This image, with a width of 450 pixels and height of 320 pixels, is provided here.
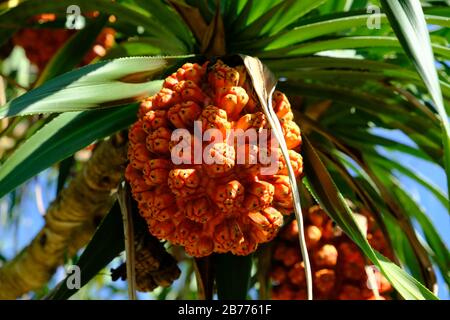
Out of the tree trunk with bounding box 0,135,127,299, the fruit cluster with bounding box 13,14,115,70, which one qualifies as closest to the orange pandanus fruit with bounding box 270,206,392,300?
the tree trunk with bounding box 0,135,127,299

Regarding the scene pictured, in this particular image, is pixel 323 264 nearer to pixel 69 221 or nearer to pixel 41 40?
pixel 69 221

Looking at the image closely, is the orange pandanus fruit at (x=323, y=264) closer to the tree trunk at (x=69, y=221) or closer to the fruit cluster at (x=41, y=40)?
the tree trunk at (x=69, y=221)

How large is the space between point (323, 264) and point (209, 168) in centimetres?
63

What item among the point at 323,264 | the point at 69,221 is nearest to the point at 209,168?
the point at 323,264

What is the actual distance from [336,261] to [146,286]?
47 centimetres

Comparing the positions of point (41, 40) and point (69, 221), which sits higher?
point (41, 40)

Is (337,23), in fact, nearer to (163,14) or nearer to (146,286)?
(163,14)

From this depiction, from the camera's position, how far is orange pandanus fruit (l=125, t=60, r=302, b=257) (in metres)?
1.38

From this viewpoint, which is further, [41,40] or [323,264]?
[41,40]

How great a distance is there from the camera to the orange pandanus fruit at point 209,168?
138cm

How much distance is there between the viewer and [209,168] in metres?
1.38

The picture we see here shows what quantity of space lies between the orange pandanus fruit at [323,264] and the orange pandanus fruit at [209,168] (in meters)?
0.46

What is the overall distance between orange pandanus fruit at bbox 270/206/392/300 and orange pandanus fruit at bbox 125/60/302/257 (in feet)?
1.51

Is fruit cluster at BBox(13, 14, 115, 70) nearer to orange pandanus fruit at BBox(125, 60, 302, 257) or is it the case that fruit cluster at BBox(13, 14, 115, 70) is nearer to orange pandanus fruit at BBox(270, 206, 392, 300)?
orange pandanus fruit at BBox(270, 206, 392, 300)
